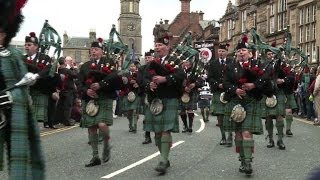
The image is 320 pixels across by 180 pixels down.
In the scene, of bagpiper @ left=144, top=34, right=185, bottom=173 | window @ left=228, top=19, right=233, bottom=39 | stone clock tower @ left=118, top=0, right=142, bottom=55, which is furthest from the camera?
stone clock tower @ left=118, top=0, right=142, bottom=55

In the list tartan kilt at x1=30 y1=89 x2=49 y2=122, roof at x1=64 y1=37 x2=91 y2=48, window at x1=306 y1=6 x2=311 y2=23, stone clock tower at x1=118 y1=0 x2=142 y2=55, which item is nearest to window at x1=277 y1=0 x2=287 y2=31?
window at x1=306 y1=6 x2=311 y2=23

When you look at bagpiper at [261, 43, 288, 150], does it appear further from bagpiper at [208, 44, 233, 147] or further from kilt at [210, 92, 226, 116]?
kilt at [210, 92, 226, 116]

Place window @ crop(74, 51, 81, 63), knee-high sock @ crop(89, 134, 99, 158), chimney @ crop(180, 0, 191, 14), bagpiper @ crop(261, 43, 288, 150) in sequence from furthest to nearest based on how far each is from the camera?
window @ crop(74, 51, 81, 63)
chimney @ crop(180, 0, 191, 14)
bagpiper @ crop(261, 43, 288, 150)
knee-high sock @ crop(89, 134, 99, 158)

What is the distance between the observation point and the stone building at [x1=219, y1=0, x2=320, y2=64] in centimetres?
3014

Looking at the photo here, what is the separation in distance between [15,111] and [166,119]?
3.94m

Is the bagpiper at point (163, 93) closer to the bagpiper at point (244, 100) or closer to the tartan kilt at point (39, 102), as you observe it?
the bagpiper at point (244, 100)

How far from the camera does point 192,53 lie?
963 centimetres

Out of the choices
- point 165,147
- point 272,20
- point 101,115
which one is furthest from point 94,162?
point 272,20

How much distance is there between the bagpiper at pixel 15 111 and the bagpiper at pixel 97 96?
152 inches

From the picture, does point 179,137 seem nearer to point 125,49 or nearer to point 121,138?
point 121,138

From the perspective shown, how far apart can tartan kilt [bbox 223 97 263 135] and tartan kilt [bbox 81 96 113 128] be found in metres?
1.87

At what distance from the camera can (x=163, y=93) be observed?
8.23m

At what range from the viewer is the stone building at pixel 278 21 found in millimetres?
30141

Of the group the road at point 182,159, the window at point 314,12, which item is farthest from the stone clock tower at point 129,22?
the road at point 182,159
